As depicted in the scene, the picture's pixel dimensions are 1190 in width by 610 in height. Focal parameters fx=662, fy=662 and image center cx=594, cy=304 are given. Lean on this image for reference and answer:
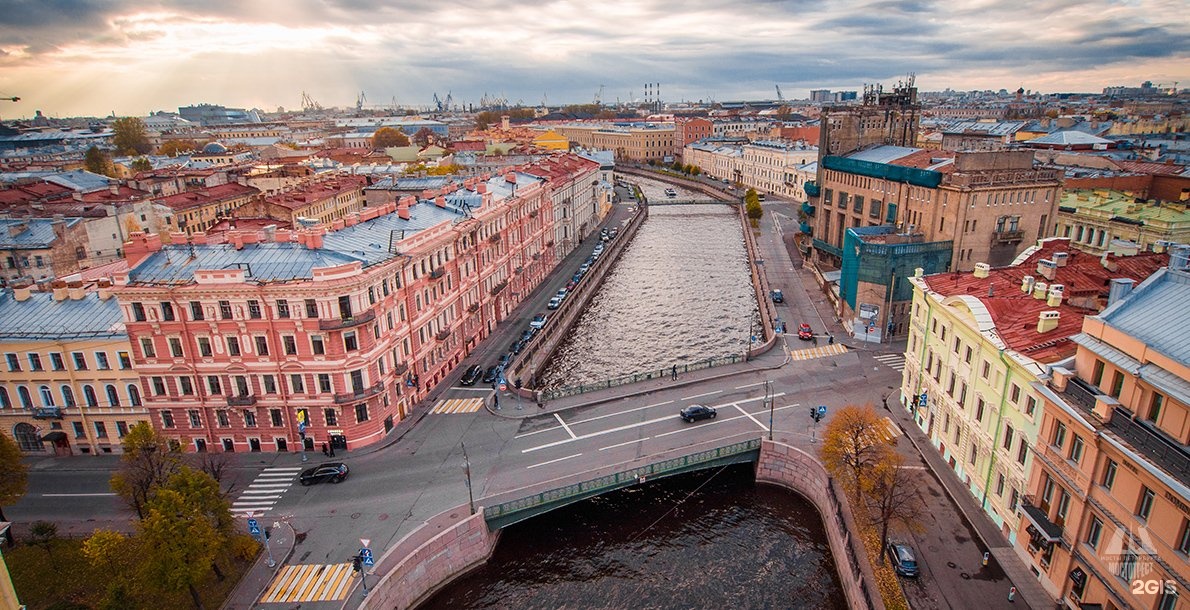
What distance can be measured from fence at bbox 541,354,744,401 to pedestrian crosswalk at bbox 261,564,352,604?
23.7m

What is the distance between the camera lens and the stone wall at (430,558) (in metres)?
35.8

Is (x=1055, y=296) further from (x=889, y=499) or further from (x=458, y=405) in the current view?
(x=458, y=405)

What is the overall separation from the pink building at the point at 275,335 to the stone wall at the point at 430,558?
44.4 ft

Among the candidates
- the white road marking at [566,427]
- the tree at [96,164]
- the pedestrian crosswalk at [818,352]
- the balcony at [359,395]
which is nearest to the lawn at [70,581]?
the balcony at [359,395]

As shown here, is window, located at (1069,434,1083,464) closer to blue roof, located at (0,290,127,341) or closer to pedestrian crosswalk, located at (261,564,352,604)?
pedestrian crosswalk, located at (261,564,352,604)

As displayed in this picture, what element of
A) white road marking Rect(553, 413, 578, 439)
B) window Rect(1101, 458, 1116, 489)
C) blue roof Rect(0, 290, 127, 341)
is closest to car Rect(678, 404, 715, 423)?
white road marking Rect(553, 413, 578, 439)

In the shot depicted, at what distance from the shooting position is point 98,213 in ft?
279

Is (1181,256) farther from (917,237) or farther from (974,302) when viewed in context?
(917,237)

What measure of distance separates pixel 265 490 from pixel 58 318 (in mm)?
22059

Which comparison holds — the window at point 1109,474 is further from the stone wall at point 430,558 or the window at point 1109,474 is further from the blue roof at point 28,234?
the blue roof at point 28,234

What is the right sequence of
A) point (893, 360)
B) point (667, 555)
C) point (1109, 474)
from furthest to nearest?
point (893, 360) → point (667, 555) → point (1109, 474)

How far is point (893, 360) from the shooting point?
211 ft

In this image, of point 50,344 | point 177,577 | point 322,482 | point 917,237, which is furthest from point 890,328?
point 50,344

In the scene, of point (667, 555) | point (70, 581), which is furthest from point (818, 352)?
point (70, 581)
